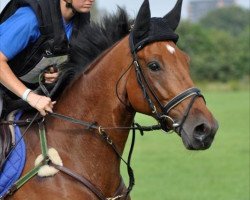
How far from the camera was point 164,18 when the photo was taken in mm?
4949

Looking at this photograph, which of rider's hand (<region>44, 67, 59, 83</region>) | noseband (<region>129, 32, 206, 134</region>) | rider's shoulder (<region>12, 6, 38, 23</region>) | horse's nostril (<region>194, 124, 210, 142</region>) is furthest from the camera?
rider's hand (<region>44, 67, 59, 83</region>)

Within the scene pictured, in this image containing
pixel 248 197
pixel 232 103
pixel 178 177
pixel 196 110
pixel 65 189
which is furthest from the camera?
pixel 232 103

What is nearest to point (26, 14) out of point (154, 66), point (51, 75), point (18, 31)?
point (18, 31)

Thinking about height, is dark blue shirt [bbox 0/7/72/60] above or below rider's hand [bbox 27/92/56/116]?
above

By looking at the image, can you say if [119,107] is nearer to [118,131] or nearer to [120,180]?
[118,131]

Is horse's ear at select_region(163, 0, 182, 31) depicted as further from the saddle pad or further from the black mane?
the saddle pad

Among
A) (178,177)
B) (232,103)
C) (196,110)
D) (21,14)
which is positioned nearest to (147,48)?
(196,110)

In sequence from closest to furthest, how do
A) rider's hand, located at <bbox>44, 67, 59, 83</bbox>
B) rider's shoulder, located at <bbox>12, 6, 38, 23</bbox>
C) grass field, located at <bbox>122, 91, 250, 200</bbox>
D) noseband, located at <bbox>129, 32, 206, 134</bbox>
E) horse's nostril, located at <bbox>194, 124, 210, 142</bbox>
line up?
horse's nostril, located at <bbox>194, 124, 210, 142</bbox> → noseband, located at <bbox>129, 32, 206, 134</bbox> → rider's shoulder, located at <bbox>12, 6, 38, 23</bbox> → rider's hand, located at <bbox>44, 67, 59, 83</bbox> → grass field, located at <bbox>122, 91, 250, 200</bbox>

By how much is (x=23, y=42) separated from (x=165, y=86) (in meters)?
1.25

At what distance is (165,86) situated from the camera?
4613 millimetres

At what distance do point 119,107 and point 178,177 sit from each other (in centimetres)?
912

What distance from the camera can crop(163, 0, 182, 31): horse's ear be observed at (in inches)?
195

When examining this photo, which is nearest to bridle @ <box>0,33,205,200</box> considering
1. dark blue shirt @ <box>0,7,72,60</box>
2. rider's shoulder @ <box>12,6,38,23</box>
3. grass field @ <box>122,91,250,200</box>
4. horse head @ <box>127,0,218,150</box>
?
horse head @ <box>127,0,218,150</box>

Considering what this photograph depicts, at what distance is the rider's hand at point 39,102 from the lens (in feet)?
16.1
